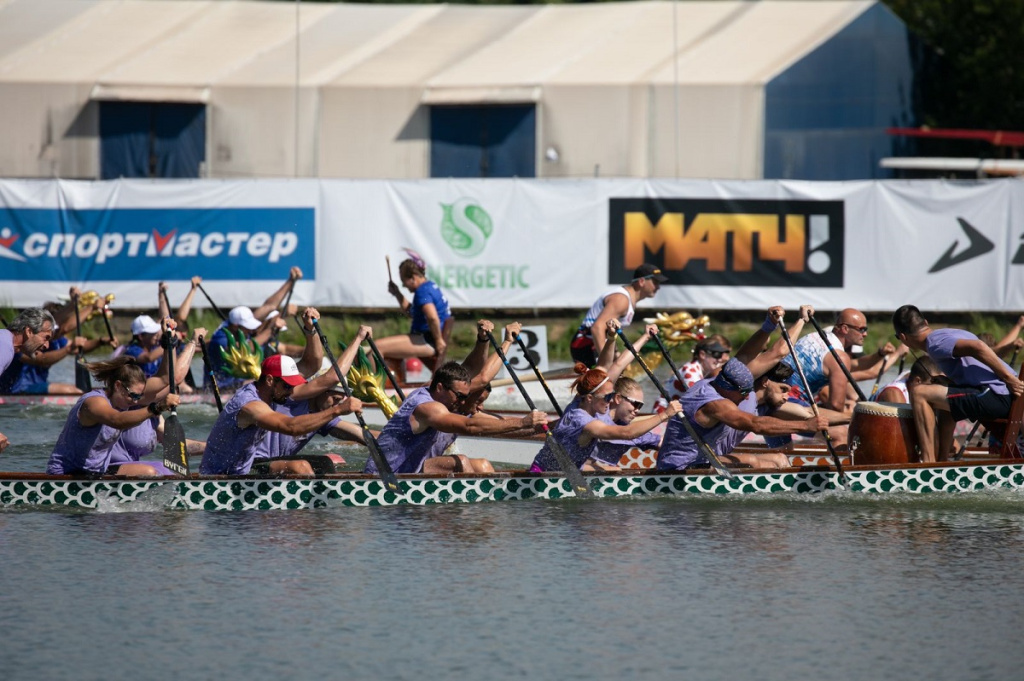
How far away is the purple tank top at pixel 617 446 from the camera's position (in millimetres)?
10992

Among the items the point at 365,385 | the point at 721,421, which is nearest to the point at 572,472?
the point at 721,421

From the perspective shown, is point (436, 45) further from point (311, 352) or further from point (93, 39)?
point (311, 352)

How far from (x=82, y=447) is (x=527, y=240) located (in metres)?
9.65

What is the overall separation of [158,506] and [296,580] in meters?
2.19

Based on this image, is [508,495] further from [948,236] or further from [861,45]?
[861,45]

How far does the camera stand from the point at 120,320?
1953 cm

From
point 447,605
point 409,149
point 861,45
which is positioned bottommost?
point 447,605

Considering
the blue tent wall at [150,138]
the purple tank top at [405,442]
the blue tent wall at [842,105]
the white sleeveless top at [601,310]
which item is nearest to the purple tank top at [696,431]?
the purple tank top at [405,442]

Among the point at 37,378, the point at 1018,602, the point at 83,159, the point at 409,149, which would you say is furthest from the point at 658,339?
the point at 83,159

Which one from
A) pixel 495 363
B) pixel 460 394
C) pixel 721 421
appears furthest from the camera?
pixel 495 363

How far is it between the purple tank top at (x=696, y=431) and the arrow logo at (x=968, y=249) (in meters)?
8.86

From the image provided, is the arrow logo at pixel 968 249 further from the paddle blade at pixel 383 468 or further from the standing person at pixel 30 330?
the standing person at pixel 30 330

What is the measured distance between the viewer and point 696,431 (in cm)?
1038

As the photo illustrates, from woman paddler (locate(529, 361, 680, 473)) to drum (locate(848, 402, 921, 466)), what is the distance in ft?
5.05
